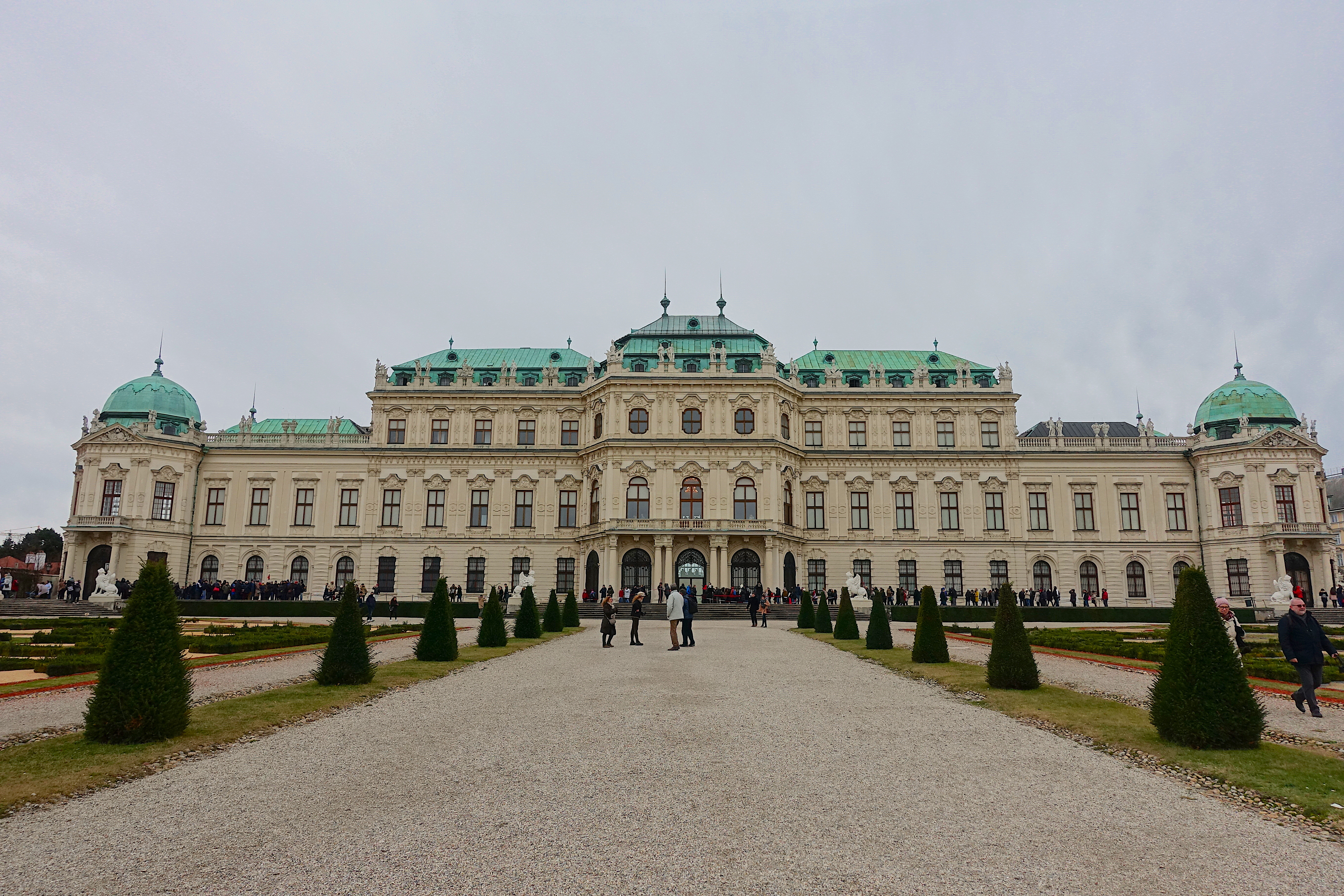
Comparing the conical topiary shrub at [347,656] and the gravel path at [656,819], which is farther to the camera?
the conical topiary shrub at [347,656]

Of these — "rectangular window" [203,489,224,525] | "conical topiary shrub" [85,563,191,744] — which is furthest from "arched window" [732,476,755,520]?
"conical topiary shrub" [85,563,191,744]

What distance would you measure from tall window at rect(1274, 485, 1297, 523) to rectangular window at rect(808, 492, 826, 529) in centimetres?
2553

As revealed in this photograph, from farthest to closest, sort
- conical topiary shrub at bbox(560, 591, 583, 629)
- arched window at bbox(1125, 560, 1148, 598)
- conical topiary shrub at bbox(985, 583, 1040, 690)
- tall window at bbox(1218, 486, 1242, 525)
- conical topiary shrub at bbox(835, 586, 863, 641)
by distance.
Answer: arched window at bbox(1125, 560, 1148, 598), tall window at bbox(1218, 486, 1242, 525), conical topiary shrub at bbox(560, 591, 583, 629), conical topiary shrub at bbox(835, 586, 863, 641), conical topiary shrub at bbox(985, 583, 1040, 690)

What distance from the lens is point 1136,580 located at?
52719 mm

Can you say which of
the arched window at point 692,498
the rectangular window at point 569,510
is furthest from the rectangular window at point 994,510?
the rectangular window at point 569,510

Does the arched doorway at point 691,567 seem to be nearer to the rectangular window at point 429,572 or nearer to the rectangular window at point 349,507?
the rectangular window at point 429,572

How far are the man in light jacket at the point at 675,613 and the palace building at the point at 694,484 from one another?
27.1m

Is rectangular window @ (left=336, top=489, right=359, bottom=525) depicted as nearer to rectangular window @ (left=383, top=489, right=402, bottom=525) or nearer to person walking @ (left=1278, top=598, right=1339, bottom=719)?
rectangular window @ (left=383, top=489, right=402, bottom=525)

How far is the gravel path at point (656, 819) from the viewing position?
19.0 ft

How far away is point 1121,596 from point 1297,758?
156 ft

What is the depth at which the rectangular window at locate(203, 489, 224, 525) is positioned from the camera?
5456cm

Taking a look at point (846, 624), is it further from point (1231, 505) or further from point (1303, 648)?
point (1231, 505)

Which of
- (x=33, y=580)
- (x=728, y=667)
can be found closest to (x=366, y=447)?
(x=33, y=580)

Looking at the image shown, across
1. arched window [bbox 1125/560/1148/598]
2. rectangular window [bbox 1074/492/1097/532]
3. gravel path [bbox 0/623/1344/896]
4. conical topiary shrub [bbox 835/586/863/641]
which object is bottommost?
gravel path [bbox 0/623/1344/896]
